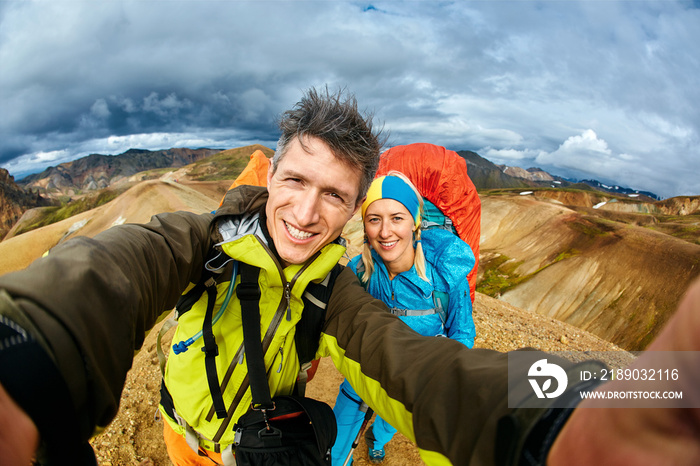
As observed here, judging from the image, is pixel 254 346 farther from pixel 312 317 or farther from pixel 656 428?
pixel 656 428

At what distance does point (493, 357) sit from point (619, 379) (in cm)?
62

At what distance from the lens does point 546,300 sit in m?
28.8

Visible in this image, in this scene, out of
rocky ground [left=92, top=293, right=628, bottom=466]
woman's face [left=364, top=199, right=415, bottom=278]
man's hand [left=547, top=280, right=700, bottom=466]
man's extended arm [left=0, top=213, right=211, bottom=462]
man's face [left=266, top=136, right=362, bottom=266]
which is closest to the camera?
man's hand [left=547, top=280, right=700, bottom=466]

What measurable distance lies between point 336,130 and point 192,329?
1844 mm

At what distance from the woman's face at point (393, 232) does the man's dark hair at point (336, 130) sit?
1147mm

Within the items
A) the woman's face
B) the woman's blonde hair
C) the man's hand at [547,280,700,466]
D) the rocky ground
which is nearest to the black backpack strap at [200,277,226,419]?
the man's hand at [547,280,700,466]

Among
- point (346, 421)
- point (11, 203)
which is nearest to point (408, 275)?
point (346, 421)

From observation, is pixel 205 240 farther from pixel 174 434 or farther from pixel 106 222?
pixel 106 222

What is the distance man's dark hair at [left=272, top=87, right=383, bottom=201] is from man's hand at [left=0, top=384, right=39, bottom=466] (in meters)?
1.99

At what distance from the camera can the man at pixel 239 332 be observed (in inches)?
38.8

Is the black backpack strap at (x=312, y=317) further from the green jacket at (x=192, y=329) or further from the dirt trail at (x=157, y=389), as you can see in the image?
the dirt trail at (x=157, y=389)

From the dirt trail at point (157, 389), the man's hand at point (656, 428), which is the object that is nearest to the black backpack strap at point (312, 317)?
the man's hand at point (656, 428)

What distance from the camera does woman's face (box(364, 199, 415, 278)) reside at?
12.4 ft

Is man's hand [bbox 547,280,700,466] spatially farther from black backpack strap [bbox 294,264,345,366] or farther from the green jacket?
black backpack strap [bbox 294,264,345,366]
